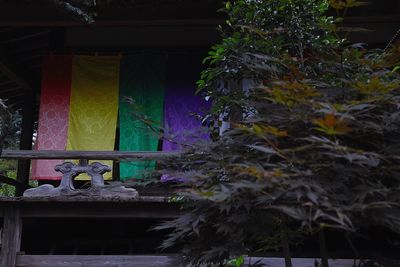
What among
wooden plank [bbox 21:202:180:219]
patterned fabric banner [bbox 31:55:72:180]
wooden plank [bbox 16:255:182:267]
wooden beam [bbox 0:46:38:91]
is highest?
wooden beam [bbox 0:46:38:91]

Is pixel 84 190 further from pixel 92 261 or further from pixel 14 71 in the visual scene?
pixel 14 71

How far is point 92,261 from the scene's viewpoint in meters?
5.11

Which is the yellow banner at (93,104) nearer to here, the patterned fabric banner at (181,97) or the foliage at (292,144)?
the patterned fabric banner at (181,97)

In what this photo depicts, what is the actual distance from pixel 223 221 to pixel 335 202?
2.33ft

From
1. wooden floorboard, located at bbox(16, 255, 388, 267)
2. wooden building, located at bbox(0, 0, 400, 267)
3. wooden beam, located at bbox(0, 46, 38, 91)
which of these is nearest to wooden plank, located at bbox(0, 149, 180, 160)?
wooden building, located at bbox(0, 0, 400, 267)

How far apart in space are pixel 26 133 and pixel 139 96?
Answer: 3313 mm

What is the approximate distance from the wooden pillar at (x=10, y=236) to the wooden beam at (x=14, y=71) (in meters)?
3.04

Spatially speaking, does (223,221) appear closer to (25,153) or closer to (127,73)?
(25,153)

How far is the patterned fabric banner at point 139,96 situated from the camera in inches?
255

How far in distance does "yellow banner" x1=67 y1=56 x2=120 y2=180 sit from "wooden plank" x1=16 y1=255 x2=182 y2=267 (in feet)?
4.83

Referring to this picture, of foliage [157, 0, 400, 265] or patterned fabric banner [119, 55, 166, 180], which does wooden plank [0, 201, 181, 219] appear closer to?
patterned fabric banner [119, 55, 166, 180]

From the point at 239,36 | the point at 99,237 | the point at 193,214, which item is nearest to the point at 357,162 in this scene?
the point at 193,214

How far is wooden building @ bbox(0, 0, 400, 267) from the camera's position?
205 inches

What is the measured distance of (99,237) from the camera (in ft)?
22.5
